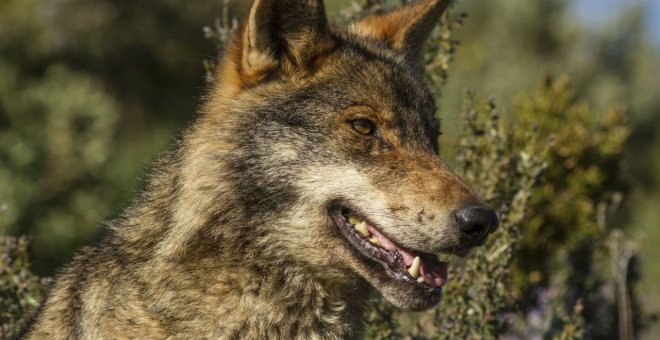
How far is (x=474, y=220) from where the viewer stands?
13.3ft

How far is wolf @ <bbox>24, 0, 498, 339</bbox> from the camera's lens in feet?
13.8

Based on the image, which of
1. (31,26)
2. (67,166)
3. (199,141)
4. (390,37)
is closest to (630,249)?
(390,37)

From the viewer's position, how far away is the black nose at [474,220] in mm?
4047

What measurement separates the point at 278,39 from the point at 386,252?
1106 millimetres

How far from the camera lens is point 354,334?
4555mm

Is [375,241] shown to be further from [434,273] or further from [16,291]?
[16,291]

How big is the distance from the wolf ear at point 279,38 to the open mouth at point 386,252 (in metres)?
0.75

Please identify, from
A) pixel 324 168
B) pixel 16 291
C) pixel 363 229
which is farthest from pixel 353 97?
pixel 16 291

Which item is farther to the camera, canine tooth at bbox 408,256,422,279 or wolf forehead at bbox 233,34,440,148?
wolf forehead at bbox 233,34,440,148

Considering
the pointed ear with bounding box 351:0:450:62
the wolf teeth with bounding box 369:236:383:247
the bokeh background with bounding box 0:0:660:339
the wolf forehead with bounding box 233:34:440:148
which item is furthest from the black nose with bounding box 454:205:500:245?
the bokeh background with bounding box 0:0:660:339

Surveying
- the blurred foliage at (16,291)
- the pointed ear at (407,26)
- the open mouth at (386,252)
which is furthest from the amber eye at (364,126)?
the blurred foliage at (16,291)

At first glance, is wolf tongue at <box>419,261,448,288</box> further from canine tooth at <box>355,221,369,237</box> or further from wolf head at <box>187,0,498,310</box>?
canine tooth at <box>355,221,369,237</box>

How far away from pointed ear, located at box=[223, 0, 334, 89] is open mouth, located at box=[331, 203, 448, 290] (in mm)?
751

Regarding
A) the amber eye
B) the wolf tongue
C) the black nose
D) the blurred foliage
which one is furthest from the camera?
the blurred foliage
